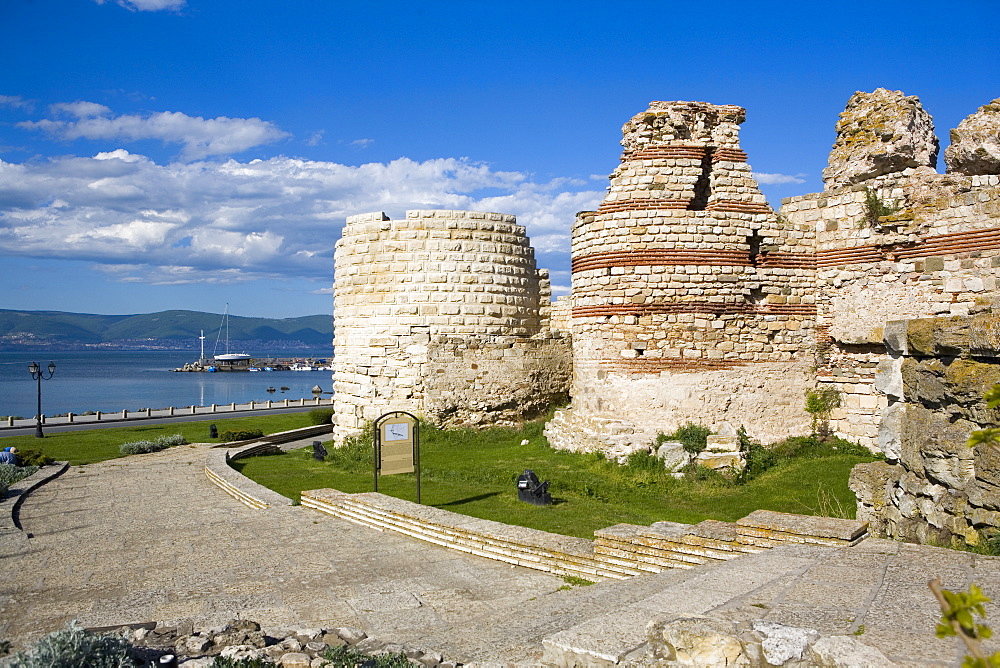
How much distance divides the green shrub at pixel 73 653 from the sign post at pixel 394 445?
6668 millimetres

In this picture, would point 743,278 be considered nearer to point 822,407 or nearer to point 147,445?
point 822,407

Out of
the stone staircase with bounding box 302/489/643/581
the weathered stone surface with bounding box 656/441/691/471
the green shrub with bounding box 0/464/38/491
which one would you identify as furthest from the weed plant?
the green shrub with bounding box 0/464/38/491

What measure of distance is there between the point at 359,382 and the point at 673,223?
8666mm

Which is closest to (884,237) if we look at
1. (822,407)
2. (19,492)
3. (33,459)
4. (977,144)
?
(977,144)

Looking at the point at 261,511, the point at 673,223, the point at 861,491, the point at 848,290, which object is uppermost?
the point at 673,223

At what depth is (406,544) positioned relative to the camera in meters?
9.41

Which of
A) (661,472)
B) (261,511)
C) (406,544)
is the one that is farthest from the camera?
(661,472)

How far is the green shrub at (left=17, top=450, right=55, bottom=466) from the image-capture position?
18.1 m

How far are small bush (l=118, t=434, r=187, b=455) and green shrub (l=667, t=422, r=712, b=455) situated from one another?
16360 mm

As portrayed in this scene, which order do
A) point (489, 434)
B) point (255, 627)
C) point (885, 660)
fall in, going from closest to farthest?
point (885, 660)
point (255, 627)
point (489, 434)

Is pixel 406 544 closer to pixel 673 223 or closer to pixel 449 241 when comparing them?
pixel 673 223

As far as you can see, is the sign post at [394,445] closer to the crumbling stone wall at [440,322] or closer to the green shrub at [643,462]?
the green shrub at [643,462]

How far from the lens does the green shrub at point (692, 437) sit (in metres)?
13.1

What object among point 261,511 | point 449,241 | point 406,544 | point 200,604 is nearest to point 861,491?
point 406,544
